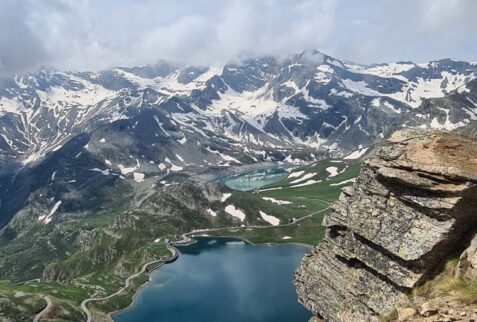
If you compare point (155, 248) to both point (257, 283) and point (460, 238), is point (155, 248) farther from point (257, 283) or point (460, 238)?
point (460, 238)

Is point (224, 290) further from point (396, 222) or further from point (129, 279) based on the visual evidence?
point (396, 222)

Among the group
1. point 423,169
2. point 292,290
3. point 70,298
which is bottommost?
point 292,290

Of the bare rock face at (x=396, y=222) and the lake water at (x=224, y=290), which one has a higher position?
the bare rock face at (x=396, y=222)

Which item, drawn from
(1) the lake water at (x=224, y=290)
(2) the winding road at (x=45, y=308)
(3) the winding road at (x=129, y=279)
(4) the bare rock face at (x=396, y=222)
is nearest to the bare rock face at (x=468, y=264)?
(4) the bare rock face at (x=396, y=222)

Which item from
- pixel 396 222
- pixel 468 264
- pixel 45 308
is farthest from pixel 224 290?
pixel 468 264

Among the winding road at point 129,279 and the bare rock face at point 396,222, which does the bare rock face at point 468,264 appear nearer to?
the bare rock face at point 396,222

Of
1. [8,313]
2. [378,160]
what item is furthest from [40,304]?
[378,160]
